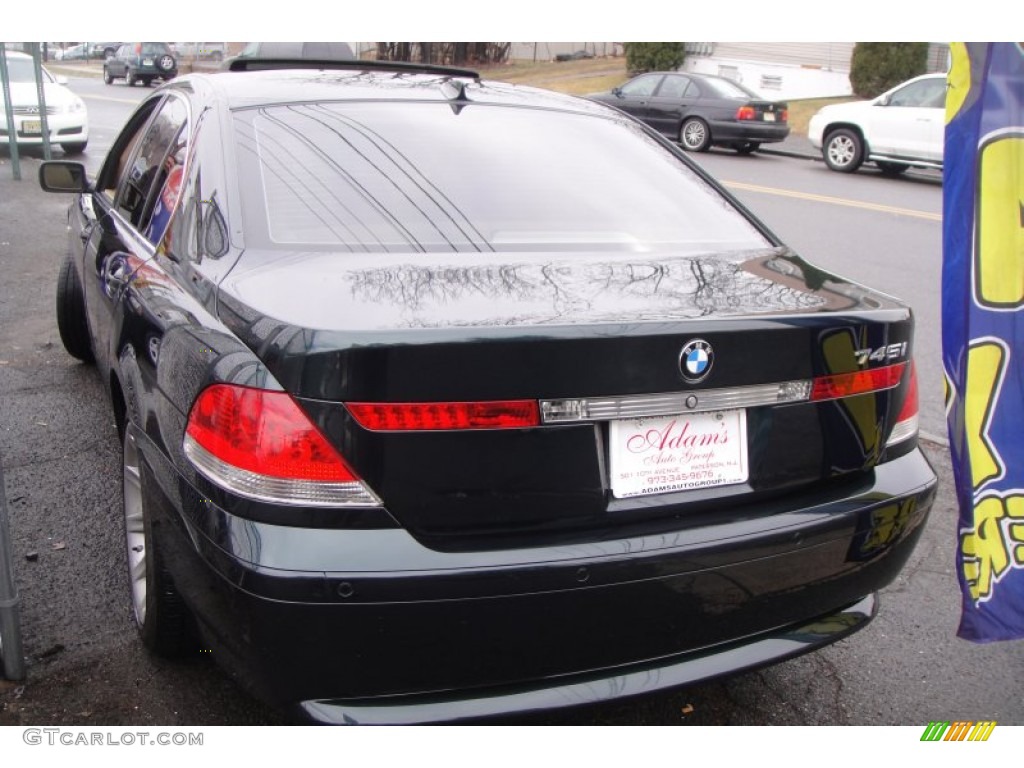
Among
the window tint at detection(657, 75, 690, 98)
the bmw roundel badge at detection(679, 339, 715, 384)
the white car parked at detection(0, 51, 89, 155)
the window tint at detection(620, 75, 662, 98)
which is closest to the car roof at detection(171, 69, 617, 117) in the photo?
the bmw roundel badge at detection(679, 339, 715, 384)

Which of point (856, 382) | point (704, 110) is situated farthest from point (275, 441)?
point (704, 110)

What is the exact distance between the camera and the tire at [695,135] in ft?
57.5

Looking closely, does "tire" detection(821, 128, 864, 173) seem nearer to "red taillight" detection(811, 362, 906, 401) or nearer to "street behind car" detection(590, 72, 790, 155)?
"street behind car" detection(590, 72, 790, 155)

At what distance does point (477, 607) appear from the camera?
2041 mm

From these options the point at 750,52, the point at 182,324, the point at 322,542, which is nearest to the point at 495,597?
the point at 322,542

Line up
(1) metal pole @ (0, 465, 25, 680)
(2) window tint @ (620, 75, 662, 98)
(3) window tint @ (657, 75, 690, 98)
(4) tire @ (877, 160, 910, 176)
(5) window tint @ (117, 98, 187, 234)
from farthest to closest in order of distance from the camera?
(2) window tint @ (620, 75, 662, 98), (3) window tint @ (657, 75, 690, 98), (4) tire @ (877, 160, 910, 176), (5) window tint @ (117, 98, 187, 234), (1) metal pole @ (0, 465, 25, 680)

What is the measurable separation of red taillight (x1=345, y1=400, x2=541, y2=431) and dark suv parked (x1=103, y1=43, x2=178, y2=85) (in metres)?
34.9

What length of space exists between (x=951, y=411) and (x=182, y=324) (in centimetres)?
206

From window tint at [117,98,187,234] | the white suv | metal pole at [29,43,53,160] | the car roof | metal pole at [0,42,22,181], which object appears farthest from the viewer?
the white suv

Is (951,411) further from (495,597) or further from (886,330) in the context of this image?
(495,597)

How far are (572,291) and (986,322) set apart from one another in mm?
1165

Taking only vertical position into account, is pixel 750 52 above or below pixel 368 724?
above

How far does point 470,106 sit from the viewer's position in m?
3.34

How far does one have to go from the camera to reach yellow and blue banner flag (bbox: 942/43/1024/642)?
2588 millimetres
